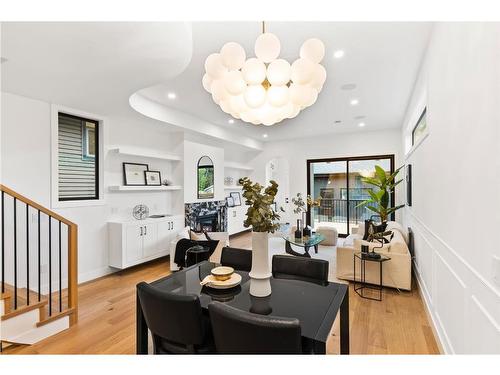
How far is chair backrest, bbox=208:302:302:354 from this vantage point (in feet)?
3.78

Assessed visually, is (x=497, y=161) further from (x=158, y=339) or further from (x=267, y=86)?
(x=158, y=339)

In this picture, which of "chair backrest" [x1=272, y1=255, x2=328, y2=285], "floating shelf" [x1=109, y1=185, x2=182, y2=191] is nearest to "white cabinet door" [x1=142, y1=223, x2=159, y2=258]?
"floating shelf" [x1=109, y1=185, x2=182, y2=191]

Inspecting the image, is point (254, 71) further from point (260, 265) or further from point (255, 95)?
point (260, 265)

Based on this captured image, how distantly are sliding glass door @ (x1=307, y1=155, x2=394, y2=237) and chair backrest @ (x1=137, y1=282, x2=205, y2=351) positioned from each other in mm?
6324

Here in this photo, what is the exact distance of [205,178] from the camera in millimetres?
6211

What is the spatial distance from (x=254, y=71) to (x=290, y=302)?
1.70 metres

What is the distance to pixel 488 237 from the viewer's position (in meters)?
1.35

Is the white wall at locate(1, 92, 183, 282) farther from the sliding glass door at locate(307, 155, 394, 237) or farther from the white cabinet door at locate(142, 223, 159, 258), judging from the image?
the sliding glass door at locate(307, 155, 394, 237)

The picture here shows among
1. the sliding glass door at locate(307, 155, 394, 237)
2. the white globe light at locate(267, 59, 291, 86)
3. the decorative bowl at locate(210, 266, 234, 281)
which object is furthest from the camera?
the sliding glass door at locate(307, 155, 394, 237)

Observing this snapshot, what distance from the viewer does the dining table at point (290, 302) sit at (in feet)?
4.51

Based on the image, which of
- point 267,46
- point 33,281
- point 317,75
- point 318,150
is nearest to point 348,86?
point 317,75

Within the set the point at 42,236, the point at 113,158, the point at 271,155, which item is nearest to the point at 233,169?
the point at 271,155

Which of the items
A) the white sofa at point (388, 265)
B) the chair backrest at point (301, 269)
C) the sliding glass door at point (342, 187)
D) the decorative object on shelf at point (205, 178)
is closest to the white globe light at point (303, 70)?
the chair backrest at point (301, 269)

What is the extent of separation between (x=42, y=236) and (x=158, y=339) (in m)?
3.00
